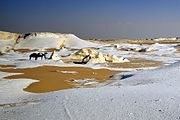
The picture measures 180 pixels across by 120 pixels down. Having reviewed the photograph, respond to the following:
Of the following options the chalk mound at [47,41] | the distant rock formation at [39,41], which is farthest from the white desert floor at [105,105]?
the chalk mound at [47,41]

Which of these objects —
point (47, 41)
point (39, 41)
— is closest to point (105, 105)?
point (39, 41)

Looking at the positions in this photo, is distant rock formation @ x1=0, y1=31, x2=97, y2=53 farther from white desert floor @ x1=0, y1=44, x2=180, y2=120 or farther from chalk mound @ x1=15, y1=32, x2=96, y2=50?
white desert floor @ x1=0, y1=44, x2=180, y2=120

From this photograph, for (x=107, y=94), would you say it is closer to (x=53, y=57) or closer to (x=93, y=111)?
(x=93, y=111)

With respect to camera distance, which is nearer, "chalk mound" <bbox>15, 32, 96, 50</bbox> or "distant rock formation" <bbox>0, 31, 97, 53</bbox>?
"distant rock formation" <bbox>0, 31, 97, 53</bbox>

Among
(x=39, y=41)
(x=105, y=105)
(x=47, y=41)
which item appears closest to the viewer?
(x=105, y=105)

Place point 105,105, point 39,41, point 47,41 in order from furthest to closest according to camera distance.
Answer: point 47,41 → point 39,41 → point 105,105

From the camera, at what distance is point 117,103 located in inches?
421

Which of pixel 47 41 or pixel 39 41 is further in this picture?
pixel 47 41

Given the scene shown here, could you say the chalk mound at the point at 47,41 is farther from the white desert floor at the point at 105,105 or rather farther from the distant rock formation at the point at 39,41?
the white desert floor at the point at 105,105

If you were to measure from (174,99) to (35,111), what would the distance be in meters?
4.95

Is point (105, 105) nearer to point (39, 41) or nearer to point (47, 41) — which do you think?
point (39, 41)

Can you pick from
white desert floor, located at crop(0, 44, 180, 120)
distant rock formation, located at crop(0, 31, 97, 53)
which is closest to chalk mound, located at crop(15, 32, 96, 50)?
distant rock formation, located at crop(0, 31, 97, 53)

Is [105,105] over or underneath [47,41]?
over

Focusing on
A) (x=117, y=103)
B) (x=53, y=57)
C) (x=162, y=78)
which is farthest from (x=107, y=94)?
(x=53, y=57)
